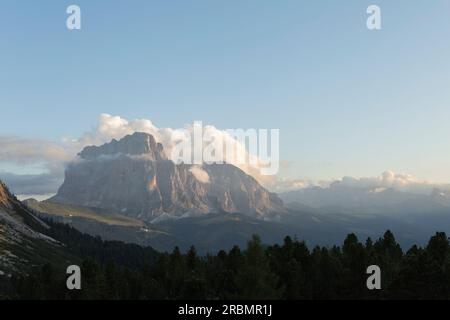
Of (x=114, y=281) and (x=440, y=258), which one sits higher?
(x=440, y=258)

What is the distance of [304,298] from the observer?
273ft

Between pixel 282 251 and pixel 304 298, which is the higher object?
pixel 282 251

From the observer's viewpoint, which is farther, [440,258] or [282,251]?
[282,251]
